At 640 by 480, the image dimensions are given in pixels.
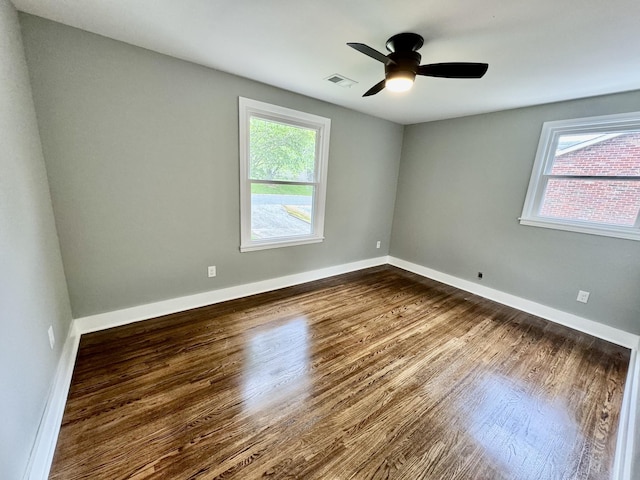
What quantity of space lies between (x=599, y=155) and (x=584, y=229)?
0.74 metres

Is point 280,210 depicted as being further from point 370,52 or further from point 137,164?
point 370,52

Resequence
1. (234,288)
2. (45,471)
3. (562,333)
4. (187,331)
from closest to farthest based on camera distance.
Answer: (45,471) → (187,331) → (562,333) → (234,288)

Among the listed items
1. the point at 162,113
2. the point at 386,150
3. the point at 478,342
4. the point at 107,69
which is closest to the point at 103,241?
the point at 162,113

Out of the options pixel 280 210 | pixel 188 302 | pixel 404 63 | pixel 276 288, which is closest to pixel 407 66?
pixel 404 63

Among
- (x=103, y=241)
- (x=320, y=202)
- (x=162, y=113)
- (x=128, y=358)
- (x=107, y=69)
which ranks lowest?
(x=128, y=358)

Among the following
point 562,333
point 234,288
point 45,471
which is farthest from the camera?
point 234,288

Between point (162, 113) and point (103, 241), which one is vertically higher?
point (162, 113)

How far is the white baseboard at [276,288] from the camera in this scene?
4.30 ft

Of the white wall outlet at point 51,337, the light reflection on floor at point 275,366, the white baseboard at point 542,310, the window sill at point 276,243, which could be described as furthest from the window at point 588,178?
the white wall outlet at point 51,337

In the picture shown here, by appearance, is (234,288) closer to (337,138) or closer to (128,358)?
(128,358)

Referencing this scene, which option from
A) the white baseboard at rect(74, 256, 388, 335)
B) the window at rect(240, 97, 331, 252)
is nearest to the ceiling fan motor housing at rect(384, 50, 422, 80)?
the window at rect(240, 97, 331, 252)

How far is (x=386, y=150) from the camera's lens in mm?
4074

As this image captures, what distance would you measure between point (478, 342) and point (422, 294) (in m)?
1.04

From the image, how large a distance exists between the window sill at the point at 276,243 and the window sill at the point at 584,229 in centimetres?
255
